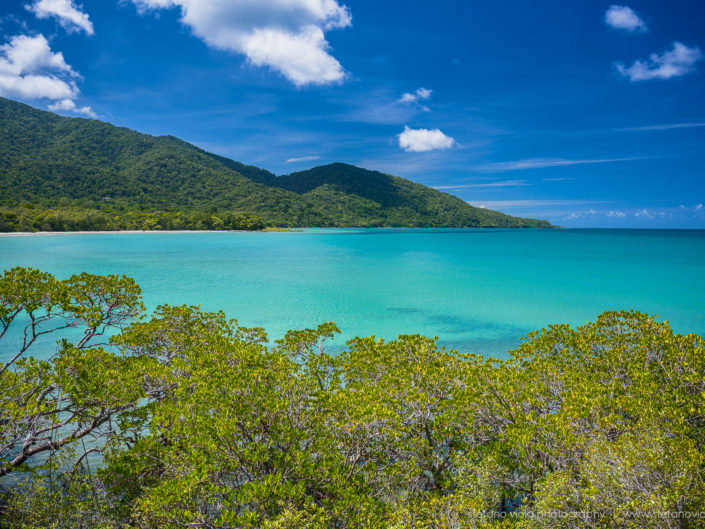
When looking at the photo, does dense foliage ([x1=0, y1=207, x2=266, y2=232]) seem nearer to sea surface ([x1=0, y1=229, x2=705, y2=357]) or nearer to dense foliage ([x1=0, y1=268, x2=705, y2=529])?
sea surface ([x1=0, y1=229, x2=705, y2=357])

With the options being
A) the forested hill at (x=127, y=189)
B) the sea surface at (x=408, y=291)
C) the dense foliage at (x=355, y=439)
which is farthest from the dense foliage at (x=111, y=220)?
the dense foliage at (x=355, y=439)

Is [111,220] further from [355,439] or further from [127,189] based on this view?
[355,439]

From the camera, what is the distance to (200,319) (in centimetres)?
1027

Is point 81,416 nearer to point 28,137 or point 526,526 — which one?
point 526,526

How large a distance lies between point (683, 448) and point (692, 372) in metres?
2.91

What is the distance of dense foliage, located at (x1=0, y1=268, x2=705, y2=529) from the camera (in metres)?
4.59

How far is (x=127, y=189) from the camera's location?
124 m

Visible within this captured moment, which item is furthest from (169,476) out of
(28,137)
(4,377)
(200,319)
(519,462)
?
(28,137)

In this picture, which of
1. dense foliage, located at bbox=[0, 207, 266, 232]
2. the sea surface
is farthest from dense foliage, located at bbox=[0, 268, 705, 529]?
dense foliage, located at bbox=[0, 207, 266, 232]

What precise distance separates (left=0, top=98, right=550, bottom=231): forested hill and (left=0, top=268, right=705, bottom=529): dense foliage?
3492 inches

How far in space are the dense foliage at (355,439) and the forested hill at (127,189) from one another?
8870 centimetres

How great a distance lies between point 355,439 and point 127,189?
145380 mm

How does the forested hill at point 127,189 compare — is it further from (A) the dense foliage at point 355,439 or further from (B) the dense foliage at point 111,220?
(A) the dense foliage at point 355,439

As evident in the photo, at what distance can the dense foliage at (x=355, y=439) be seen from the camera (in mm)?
4590
